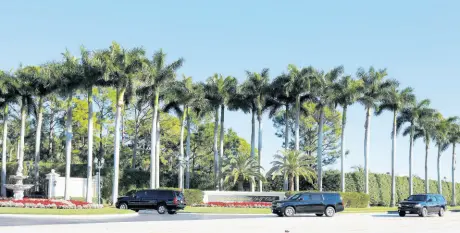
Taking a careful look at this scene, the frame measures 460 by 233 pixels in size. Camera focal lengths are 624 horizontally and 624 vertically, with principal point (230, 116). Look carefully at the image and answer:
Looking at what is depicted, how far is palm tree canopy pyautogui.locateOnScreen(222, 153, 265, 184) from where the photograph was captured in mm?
62566

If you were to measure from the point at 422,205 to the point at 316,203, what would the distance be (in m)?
7.89

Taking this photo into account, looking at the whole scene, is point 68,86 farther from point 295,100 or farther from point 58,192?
point 295,100

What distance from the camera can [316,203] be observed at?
129 ft

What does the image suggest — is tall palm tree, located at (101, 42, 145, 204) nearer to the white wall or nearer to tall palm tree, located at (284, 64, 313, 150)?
the white wall

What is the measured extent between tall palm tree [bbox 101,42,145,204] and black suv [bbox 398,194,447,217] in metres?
23.6

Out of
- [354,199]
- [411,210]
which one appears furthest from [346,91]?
[411,210]

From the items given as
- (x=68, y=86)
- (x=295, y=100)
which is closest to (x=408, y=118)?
(x=295, y=100)

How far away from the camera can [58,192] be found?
58656 millimetres

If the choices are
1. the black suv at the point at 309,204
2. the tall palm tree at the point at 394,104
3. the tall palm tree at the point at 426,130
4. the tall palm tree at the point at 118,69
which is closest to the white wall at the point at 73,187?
the tall palm tree at the point at 118,69

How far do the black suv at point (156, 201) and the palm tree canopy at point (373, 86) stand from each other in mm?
29943

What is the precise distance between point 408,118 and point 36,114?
44.1 m

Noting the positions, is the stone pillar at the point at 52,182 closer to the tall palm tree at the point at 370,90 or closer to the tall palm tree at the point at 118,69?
the tall palm tree at the point at 118,69

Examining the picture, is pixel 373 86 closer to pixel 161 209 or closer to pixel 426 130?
pixel 426 130

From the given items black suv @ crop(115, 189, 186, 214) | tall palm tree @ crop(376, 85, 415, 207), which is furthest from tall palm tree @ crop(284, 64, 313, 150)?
black suv @ crop(115, 189, 186, 214)
